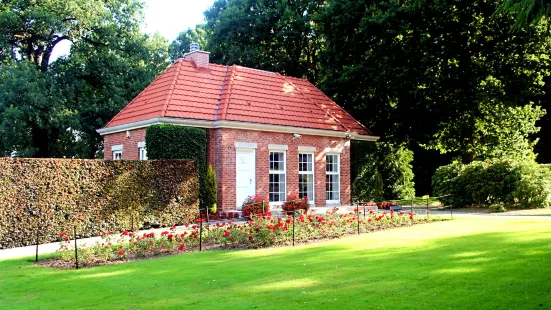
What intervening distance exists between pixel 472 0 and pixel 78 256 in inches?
856

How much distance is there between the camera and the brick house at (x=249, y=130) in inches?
827

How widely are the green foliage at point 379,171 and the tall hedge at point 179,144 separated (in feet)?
28.2

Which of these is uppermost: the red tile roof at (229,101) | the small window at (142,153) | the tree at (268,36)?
the tree at (268,36)

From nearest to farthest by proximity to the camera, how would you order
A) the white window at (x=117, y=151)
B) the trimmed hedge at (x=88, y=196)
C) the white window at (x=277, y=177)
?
the trimmed hedge at (x=88, y=196) → the white window at (x=277, y=177) → the white window at (x=117, y=151)

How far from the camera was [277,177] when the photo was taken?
74.2 ft

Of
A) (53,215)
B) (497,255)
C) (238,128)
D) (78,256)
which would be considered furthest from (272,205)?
(497,255)

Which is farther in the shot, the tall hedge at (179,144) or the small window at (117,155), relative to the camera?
the small window at (117,155)

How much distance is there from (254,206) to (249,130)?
3.20m

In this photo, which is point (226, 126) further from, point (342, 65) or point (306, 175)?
point (342, 65)

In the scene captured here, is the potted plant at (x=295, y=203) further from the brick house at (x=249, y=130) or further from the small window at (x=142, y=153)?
the small window at (x=142, y=153)

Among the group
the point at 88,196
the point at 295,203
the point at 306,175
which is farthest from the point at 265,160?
the point at 88,196

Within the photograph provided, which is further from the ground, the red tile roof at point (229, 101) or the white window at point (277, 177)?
the red tile roof at point (229, 101)

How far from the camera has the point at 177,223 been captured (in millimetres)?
18719

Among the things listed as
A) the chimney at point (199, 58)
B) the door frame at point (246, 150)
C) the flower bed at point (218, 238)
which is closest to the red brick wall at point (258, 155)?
the door frame at point (246, 150)
